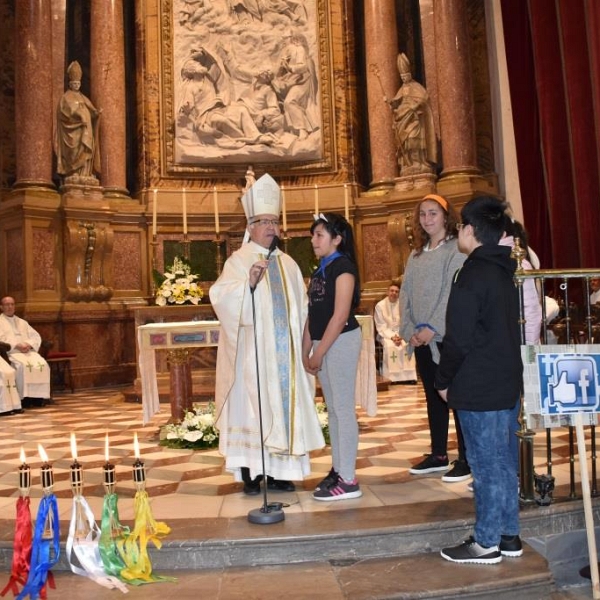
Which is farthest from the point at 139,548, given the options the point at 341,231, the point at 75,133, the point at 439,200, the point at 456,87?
the point at 456,87

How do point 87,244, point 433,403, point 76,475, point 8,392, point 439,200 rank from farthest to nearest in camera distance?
point 87,244 → point 8,392 → point 433,403 → point 439,200 → point 76,475

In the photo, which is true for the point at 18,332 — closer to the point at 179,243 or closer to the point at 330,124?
the point at 179,243

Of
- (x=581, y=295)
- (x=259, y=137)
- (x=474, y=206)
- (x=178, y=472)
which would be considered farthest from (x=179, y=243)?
(x=474, y=206)

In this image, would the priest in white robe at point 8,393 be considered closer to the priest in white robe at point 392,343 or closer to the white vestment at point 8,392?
the white vestment at point 8,392

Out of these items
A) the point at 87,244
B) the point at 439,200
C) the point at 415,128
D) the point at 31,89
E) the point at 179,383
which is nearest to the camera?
the point at 439,200

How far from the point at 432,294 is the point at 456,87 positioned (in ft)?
23.5

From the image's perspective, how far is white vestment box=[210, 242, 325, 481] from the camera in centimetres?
409

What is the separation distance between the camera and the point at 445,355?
3152 mm

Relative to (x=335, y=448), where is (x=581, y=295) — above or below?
above

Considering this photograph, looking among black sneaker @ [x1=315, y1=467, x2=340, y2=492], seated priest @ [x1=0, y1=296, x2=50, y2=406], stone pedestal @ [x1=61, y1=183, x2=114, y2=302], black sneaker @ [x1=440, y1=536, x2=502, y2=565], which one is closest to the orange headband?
black sneaker @ [x1=315, y1=467, x2=340, y2=492]

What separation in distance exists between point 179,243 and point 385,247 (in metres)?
3.04

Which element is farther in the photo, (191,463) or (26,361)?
(26,361)

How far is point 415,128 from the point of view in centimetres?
1105

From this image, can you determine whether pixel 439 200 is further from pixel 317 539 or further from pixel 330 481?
pixel 317 539
